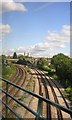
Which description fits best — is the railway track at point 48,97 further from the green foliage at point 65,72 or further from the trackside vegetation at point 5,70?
the green foliage at point 65,72

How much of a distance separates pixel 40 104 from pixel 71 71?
24.5 meters

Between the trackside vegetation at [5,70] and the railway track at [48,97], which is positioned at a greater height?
the trackside vegetation at [5,70]

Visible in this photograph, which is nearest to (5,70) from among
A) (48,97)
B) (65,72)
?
(48,97)

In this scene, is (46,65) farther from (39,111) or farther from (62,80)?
(39,111)

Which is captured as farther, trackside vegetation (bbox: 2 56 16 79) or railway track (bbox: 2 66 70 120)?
trackside vegetation (bbox: 2 56 16 79)

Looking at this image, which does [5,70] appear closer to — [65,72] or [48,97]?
[48,97]

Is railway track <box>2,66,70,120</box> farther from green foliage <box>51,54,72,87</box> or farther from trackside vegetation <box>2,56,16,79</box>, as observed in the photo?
green foliage <box>51,54,72,87</box>

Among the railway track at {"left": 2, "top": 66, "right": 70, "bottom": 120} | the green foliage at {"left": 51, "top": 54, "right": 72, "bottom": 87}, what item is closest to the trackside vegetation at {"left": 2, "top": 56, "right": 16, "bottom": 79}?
the railway track at {"left": 2, "top": 66, "right": 70, "bottom": 120}

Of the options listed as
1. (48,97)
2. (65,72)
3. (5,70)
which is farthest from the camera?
(65,72)

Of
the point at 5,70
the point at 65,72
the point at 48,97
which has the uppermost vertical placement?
the point at 5,70

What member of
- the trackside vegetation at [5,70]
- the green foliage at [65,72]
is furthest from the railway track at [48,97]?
the green foliage at [65,72]

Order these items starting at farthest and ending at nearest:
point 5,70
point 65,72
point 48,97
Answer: point 65,72 < point 5,70 < point 48,97

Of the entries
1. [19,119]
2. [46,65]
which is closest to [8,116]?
[19,119]

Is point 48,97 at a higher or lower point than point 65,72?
lower
